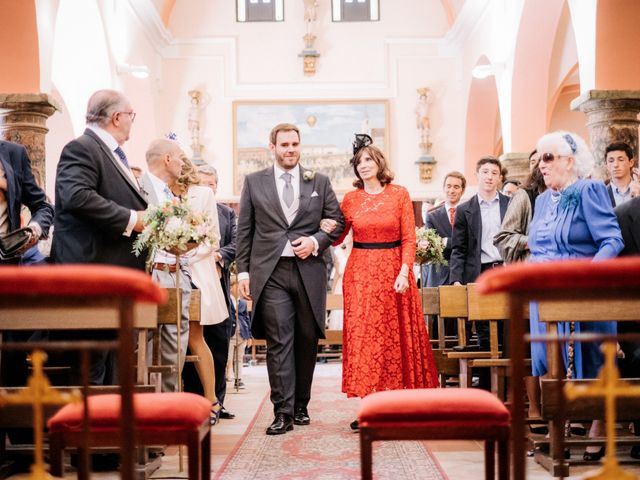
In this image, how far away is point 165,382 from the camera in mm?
5172

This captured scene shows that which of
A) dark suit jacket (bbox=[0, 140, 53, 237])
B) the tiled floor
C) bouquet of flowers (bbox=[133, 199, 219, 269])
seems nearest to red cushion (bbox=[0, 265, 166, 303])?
the tiled floor

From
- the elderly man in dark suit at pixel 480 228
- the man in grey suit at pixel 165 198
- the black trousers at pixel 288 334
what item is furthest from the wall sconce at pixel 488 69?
the man in grey suit at pixel 165 198

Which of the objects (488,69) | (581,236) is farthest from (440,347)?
(488,69)

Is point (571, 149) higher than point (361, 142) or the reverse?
the reverse

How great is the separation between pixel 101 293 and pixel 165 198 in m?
3.08

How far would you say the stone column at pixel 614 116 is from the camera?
8.08 meters

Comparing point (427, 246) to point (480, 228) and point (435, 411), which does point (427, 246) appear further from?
point (435, 411)

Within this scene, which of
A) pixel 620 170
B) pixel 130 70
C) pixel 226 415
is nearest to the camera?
pixel 620 170

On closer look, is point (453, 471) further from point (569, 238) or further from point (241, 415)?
point (241, 415)

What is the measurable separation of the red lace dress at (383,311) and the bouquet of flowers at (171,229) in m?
1.35

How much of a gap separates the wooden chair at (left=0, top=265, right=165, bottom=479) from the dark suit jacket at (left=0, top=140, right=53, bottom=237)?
8.34 ft

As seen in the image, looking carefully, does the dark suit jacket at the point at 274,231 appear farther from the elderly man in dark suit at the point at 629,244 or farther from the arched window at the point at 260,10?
the arched window at the point at 260,10

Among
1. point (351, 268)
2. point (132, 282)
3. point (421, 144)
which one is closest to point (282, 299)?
point (351, 268)

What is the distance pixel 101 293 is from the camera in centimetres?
193
